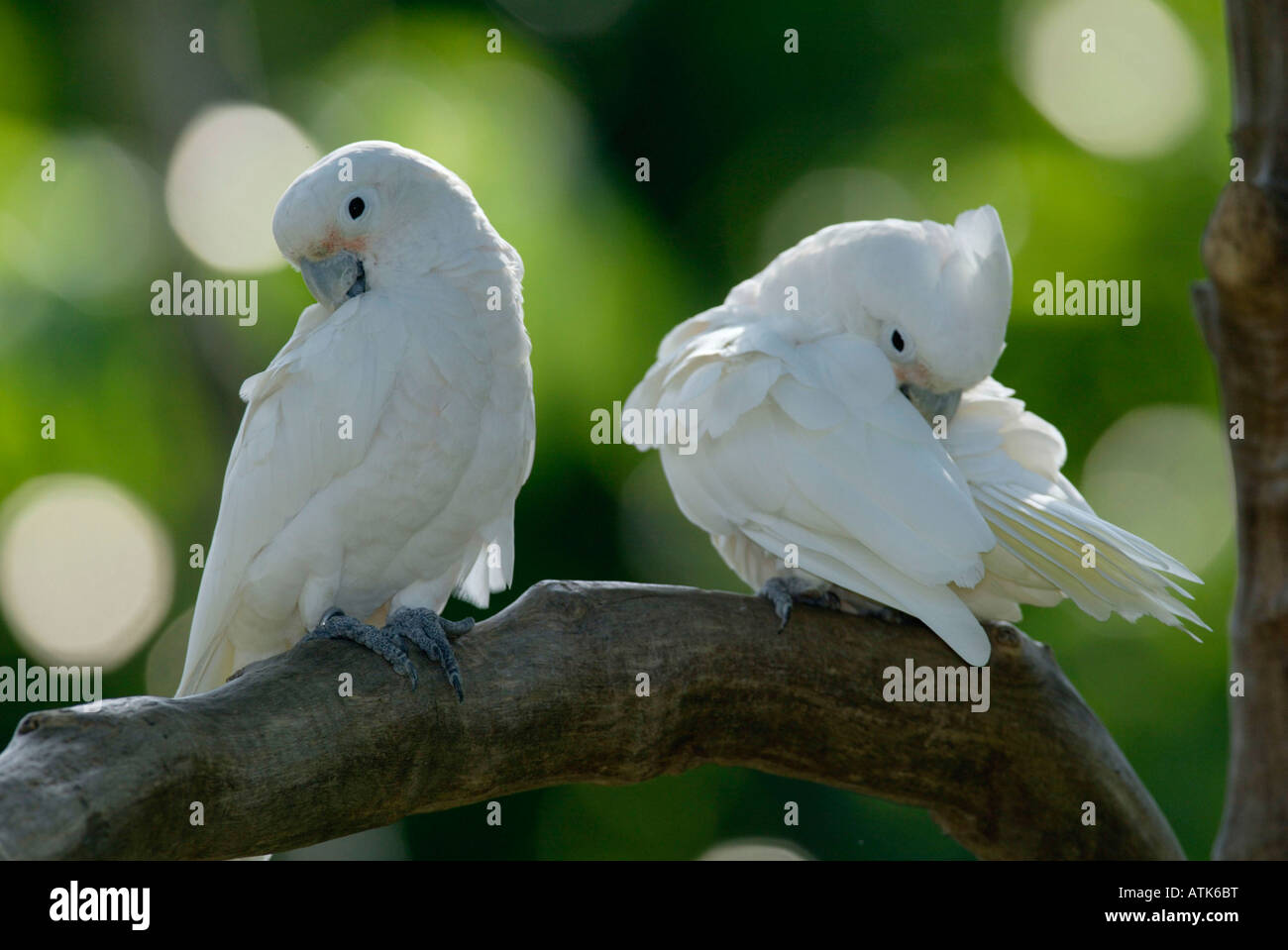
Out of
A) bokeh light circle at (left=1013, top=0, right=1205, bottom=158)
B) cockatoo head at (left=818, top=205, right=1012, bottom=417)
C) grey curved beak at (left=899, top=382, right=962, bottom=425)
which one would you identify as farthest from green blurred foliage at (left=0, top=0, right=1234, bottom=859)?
grey curved beak at (left=899, top=382, right=962, bottom=425)

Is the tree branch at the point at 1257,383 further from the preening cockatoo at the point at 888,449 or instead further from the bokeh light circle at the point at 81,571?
the bokeh light circle at the point at 81,571

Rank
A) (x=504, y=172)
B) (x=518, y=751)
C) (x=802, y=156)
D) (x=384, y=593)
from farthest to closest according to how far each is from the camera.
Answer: (x=802, y=156)
(x=504, y=172)
(x=384, y=593)
(x=518, y=751)

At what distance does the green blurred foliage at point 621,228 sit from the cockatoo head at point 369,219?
8.39 ft

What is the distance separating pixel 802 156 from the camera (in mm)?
6125

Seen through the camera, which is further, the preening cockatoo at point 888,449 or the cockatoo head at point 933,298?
the cockatoo head at point 933,298

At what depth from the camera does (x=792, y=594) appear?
2.56m

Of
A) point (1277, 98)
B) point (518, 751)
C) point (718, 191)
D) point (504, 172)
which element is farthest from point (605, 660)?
point (718, 191)

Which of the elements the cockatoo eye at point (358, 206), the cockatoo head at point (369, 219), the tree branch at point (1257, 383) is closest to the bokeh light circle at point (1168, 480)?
the tree branch at point (1257, 383)

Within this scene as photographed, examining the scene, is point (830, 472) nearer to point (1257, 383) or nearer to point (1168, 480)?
point (1257, 383)

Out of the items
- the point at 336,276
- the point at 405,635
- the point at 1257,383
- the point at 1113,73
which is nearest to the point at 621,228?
the point at 1113,73

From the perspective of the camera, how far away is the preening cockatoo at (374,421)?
89.4 inches

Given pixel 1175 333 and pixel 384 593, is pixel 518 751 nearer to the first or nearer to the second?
pixel 384 593

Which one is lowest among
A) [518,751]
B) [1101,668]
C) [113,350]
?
[1101,668]
